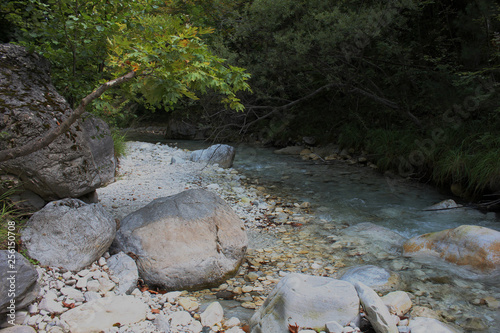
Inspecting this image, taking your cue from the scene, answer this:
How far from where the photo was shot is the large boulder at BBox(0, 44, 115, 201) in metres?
2.79

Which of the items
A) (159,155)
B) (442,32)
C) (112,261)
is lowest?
(159,155)

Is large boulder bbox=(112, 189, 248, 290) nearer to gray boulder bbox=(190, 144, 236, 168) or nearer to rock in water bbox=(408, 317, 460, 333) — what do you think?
rock in water bbox=(408, 317, 460, 333)

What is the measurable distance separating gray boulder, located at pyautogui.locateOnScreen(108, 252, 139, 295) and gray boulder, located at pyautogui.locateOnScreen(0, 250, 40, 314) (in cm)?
64

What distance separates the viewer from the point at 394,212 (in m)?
5.21

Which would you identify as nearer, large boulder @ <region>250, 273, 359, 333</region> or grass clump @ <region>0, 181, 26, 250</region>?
large boulder @ <region>250, 273, 359, 333</region>

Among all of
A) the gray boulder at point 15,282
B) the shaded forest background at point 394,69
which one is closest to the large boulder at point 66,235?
the gray boulder at point 15,282

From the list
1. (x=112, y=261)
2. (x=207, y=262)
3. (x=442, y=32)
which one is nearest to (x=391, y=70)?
(x=442, y=32)

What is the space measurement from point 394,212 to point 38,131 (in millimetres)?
4770

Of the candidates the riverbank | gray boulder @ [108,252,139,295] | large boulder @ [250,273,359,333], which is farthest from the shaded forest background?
large boulder @ [250,273,359,333]

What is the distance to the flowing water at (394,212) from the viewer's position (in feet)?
9.47

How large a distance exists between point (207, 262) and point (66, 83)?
2.28 metres

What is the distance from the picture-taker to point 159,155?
8.84 m

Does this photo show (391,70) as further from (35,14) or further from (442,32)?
(35,14)

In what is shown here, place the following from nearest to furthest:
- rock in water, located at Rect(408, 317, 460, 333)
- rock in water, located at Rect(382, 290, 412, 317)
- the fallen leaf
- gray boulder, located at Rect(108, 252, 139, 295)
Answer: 1. the fallen leaf
2. rock in water, located at Rect(408, 317, 460, 333)
3. rock in water, located at Rect(382, 290, 412, 317)
4. gray boulder, located at Rect(108, 252, 139, 295)
